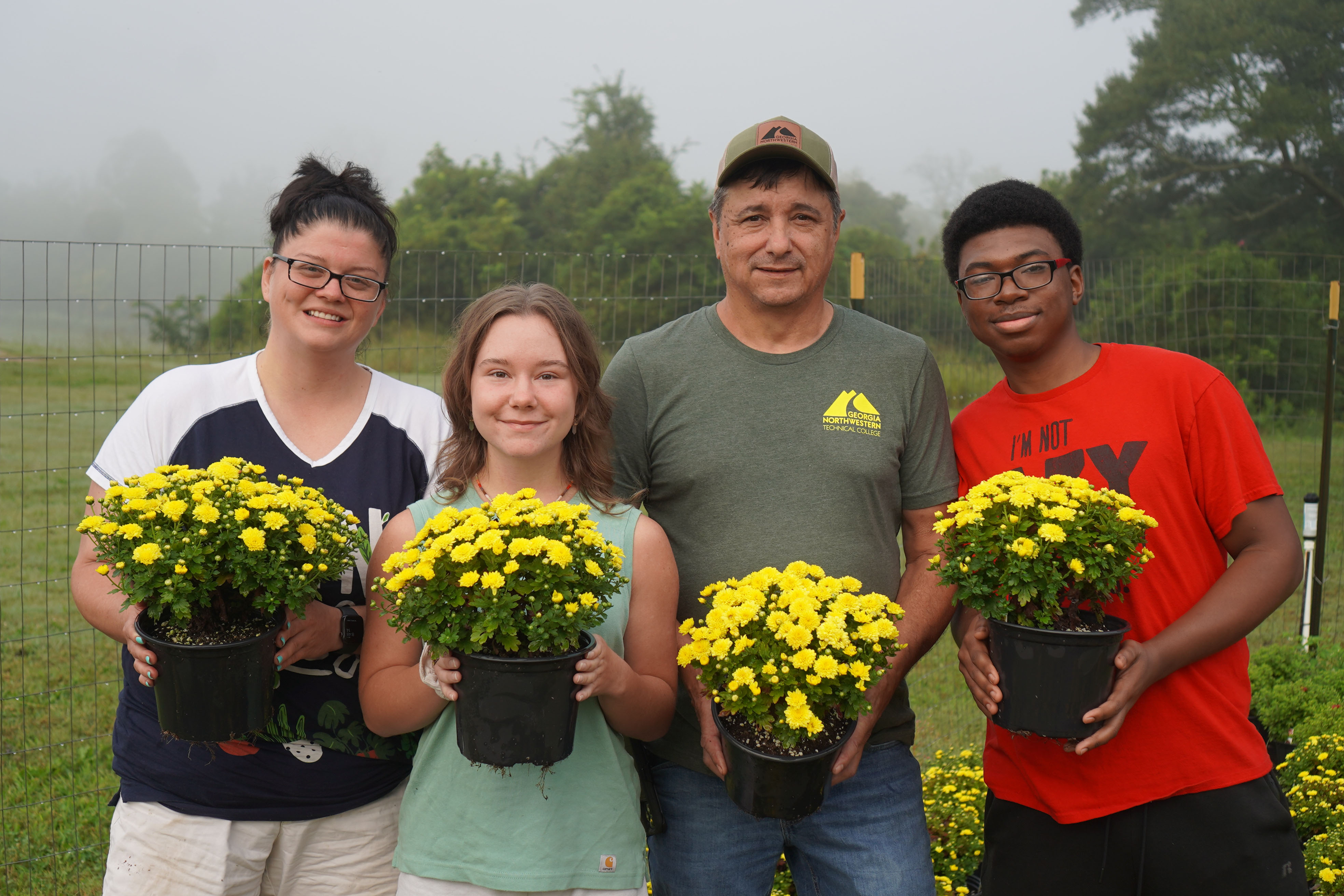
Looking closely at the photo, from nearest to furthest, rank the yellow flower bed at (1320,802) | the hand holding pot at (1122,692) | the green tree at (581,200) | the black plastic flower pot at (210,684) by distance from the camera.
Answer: the black plastic flower pot at (210,684) → the hand holding pot at (1122,692) → the yellow flower bed at (1320,802) → the green tree at (581,200)

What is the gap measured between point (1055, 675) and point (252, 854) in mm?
1901

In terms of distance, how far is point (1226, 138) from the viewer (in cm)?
3381

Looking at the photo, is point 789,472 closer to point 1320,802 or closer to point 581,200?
point 1320,802

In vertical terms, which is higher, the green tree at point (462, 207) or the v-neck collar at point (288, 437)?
Result: the green tree at point (462, 207)

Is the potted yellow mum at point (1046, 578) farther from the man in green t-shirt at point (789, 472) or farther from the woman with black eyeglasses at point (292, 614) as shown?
the woman with black eyeglasses at point (292, 614)

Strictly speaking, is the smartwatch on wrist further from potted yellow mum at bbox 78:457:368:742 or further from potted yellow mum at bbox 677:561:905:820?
potted yellow mum at bbox 677:561:905:820

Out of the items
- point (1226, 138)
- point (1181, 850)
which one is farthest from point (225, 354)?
point (1226, 138)

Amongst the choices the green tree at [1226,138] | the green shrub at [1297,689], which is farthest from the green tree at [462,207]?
the green shrub at [1297,689]

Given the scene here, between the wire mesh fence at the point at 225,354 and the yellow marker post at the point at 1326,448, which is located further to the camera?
the yellow marker post at the point at 1326,448

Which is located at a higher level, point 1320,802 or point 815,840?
point 815,840

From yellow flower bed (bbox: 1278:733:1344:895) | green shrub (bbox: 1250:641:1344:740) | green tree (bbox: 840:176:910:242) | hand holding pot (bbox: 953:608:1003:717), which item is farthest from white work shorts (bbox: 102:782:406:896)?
green tree (bbox: 840:176:910:242)

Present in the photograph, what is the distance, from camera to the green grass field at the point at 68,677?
4398mm

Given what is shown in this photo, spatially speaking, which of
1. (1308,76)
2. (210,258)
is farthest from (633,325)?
(1308,76)

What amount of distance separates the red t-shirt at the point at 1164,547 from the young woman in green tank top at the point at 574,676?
997 mm
